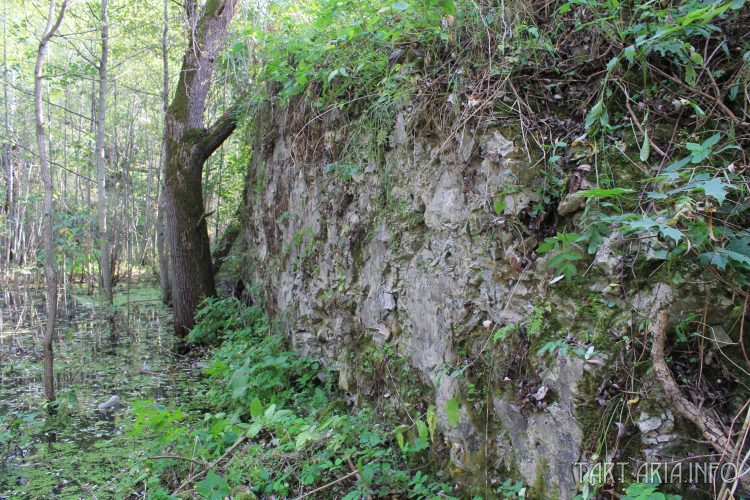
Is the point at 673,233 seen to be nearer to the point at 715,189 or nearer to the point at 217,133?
the point at 715,189

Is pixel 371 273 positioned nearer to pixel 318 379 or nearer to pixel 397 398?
pixel 397 398

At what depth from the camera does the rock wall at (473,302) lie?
2.07 meters

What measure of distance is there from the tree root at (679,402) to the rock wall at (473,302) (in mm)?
69

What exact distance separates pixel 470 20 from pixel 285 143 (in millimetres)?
2806

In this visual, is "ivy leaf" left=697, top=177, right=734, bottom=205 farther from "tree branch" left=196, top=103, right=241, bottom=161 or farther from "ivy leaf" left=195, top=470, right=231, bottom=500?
"tree branch" left=196, top=103, right=241, bottom=161

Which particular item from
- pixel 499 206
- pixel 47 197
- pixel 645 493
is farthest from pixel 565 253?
pixel 47 197

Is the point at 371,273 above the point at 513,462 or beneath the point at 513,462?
above

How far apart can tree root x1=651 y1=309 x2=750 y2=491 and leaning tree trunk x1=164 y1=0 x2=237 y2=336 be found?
248 inches

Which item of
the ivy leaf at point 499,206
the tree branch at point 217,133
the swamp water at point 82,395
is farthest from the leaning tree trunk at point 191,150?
the ivy leaf at point 499,206

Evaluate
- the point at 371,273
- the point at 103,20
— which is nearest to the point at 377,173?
the point at 371,273

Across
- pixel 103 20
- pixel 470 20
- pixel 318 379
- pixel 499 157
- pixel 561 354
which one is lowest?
pixel 318 379

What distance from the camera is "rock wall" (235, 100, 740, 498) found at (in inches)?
81.5

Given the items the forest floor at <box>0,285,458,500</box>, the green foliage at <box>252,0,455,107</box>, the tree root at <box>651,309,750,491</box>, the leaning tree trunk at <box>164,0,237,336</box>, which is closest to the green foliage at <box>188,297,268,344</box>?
the forest floor at <box>0,285,458,500</box>

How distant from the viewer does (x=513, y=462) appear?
2.31 metres
